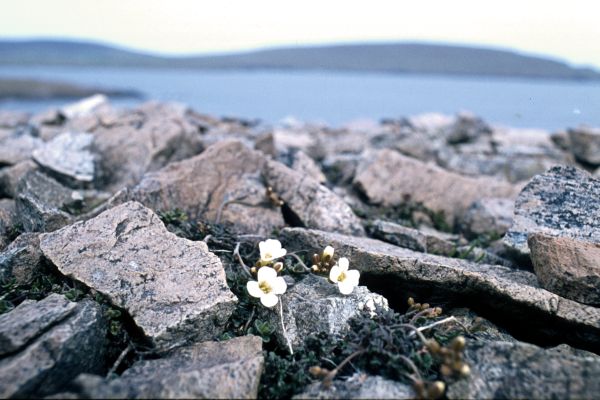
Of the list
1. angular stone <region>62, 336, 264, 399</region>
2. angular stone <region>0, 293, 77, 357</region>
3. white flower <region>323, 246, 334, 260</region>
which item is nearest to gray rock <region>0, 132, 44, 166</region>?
angular stone <region>0, 293, 77, 357</region>

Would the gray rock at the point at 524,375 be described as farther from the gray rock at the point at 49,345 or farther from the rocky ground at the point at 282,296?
the gray rock at the point at 49,345

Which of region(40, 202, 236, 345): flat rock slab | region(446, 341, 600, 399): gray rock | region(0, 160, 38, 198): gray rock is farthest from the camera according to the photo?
region(0, 160, 38, 198): gray rock

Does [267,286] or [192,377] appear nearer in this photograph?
[192,377]

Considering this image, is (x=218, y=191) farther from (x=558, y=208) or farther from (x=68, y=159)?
(x=558, y=208)

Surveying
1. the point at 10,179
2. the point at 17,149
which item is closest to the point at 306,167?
the point at 10,179

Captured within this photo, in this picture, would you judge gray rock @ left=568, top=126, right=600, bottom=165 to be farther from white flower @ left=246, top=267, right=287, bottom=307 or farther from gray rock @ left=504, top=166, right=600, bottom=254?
white flower @ left=246, top=267, right=287, bottom=307

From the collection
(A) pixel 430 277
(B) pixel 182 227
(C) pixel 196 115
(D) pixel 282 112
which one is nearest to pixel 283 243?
(B) pixel 182 227
